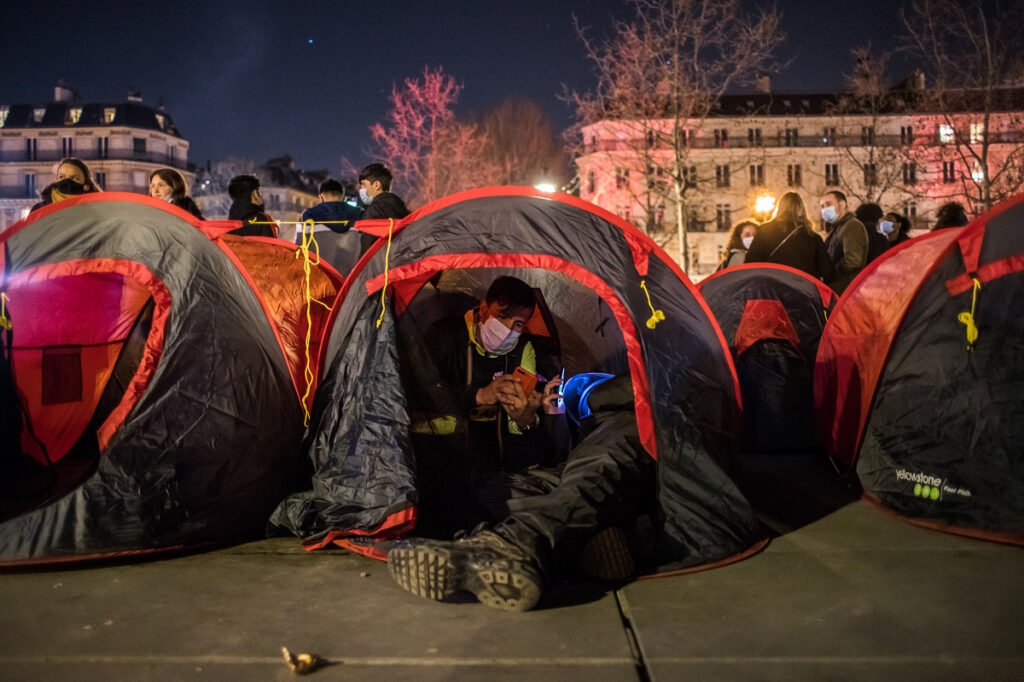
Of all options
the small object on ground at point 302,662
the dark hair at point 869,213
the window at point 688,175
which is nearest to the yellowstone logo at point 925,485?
the small object on ground at point 302,662

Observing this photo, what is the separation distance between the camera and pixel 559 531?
11.9 ft

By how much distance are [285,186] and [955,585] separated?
74.5 meters

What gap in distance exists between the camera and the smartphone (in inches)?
188

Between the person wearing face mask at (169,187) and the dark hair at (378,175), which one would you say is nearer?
the person wearing face mask at (169,187)

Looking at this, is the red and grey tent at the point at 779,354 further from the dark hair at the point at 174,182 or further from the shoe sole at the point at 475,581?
the dark hair at the point at 174,182

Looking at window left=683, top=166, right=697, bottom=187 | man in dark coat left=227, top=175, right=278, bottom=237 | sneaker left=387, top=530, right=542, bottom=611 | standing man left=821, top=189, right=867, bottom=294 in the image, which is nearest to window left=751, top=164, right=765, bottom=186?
window left=683, top=166, right=697, bottom=187

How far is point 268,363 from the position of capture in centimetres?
463

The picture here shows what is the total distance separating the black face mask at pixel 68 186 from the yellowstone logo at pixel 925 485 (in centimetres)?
607

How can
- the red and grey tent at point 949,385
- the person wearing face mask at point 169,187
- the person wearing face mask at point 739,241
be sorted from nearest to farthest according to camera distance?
the red and grey tent at point 949,385 < the person wearing face mask at point 169,187 < the person wearing face mask at point 739,241

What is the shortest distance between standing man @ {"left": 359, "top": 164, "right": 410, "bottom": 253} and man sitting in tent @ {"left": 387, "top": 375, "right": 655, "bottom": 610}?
3269mm

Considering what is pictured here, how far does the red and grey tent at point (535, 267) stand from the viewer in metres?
4.05

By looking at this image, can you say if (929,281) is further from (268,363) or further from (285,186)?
(285,186)

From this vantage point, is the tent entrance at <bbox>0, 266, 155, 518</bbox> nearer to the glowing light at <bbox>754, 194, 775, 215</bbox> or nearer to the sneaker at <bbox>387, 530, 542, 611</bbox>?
the sneaker at <bbox>387, 530, 542, 611</bbox>

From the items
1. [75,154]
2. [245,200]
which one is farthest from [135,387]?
[75,154]
